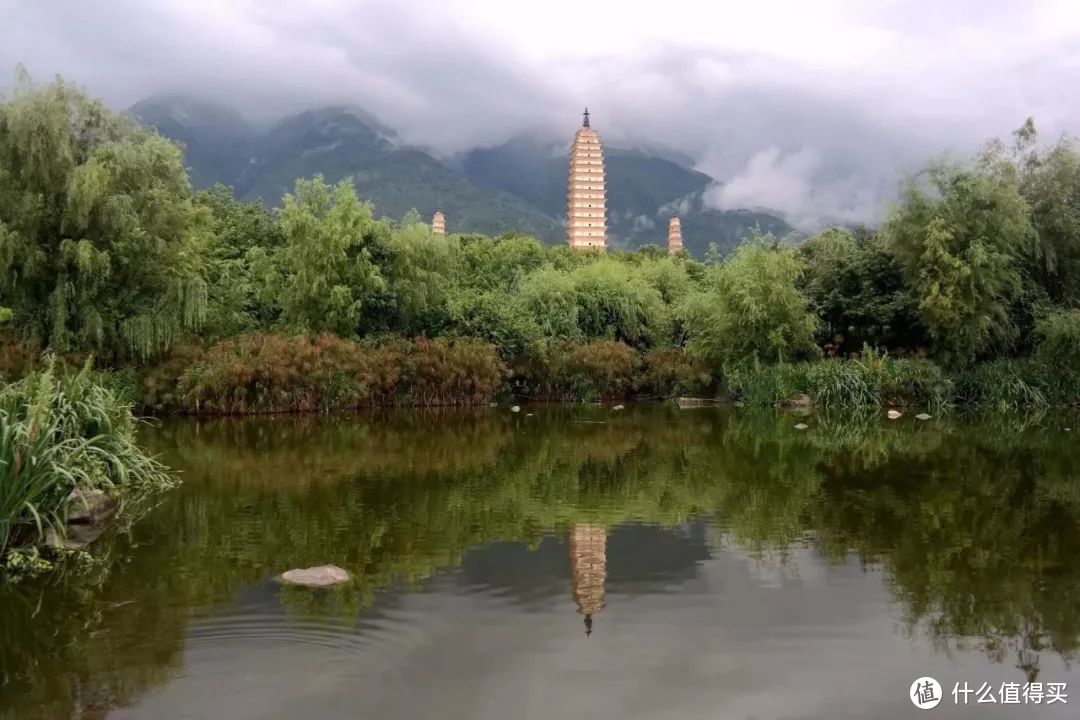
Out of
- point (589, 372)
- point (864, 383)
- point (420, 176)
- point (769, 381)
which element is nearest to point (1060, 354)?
point (864, 383)

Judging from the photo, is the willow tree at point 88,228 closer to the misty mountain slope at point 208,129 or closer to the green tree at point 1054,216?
the green tree at point 1054,216

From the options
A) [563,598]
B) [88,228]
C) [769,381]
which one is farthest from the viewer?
[769,381]

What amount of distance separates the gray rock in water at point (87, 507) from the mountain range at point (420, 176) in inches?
3592

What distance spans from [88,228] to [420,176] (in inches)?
4346

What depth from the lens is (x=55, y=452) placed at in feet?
23.4

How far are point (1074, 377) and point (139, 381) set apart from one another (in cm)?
2188

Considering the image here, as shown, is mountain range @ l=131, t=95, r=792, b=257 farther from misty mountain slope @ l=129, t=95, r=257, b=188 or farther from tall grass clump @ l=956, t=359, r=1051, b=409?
tall grass clump @ l=956, t=359, r=1051, b=409

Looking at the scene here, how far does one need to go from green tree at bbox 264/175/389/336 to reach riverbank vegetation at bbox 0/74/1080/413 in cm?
6

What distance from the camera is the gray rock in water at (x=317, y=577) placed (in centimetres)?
604

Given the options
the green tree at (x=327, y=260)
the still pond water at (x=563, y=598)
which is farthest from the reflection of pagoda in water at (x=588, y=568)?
the green tree at (x=327, y=260)

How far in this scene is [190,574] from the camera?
20.8 feet

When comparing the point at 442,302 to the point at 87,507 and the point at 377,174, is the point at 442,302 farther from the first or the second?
the point at 377,174

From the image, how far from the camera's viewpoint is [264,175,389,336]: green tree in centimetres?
2164

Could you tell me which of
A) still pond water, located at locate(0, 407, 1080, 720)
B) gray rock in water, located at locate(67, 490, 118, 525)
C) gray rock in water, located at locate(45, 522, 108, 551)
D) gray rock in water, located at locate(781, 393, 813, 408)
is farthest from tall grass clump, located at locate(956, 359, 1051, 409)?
gray rock in water, located at locate(45, 522, 108, 551)
